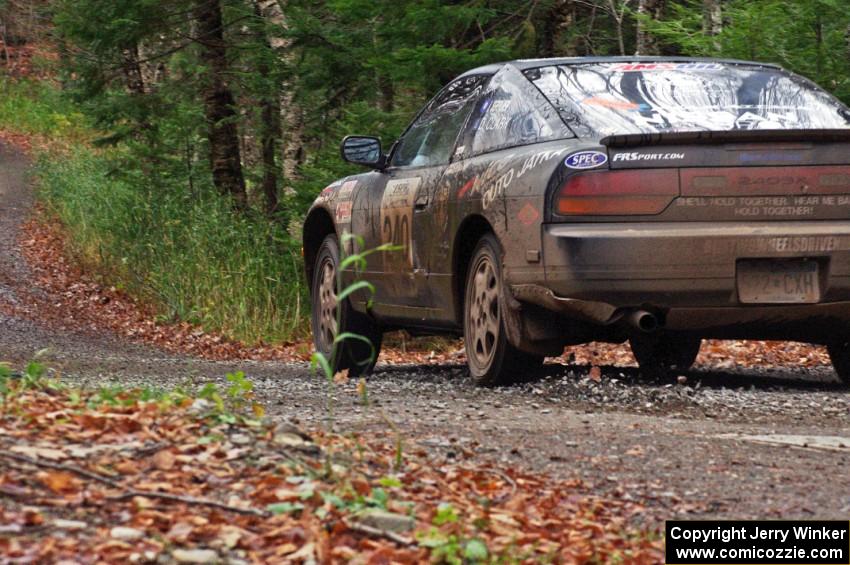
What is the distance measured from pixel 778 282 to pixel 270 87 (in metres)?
9.02

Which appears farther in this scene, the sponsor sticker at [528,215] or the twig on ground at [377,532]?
the sponsor sticker at [528,215]

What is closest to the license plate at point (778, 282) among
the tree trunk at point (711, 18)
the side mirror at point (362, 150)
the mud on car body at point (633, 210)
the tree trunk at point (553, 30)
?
the mud on car body at point (633, 210)

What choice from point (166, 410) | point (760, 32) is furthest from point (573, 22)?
point (166, 410)

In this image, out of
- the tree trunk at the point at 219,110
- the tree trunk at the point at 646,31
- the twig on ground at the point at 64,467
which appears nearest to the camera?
the twig on ground at the point at 64,467

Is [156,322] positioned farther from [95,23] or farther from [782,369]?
[782,369]

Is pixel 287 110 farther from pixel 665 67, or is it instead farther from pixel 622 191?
pixel 622 191

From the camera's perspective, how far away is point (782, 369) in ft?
31.7

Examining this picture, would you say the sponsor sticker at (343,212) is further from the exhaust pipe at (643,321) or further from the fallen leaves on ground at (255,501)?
the fallen leaves on ground at (255,501)

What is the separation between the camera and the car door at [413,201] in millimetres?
8445

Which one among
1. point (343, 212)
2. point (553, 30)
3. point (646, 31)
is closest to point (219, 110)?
point (553, 30)

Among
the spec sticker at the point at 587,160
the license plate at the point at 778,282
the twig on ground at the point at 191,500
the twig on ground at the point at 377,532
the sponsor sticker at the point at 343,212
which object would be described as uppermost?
the spec sticker at the point at 587,160

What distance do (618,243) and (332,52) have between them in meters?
7.79

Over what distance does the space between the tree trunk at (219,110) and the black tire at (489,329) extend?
9.12 meters

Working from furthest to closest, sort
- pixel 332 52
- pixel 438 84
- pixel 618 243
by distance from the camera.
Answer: pixel 332 52 → pixel 438 84 → pixel 618 243
